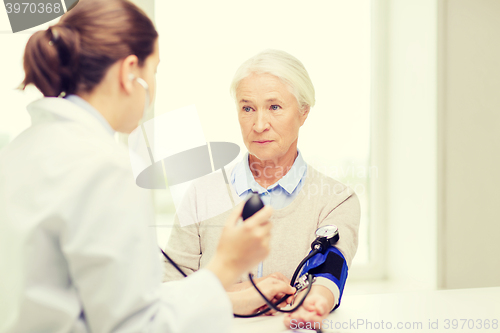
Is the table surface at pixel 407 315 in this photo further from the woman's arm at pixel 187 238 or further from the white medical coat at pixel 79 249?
the white medical coat at pixel 79 249

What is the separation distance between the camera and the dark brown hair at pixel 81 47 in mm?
522

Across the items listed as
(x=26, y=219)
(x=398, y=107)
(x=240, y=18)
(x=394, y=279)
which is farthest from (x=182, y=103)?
(x=394, y=279)

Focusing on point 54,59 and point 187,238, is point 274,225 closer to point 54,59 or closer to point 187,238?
point 187,238

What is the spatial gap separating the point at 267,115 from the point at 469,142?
787 millimetres

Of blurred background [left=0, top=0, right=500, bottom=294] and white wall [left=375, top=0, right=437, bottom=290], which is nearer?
blurred background [left=0, top=0, right=500, bottom=294]

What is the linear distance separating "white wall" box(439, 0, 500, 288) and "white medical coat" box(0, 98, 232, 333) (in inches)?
40.9

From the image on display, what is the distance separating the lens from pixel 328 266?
832 millimetres

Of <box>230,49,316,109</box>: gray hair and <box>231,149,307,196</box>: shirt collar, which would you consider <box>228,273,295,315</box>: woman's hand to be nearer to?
<box>231,149,307,196</box>: shirt collar

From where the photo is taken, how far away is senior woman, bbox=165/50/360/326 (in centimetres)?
84

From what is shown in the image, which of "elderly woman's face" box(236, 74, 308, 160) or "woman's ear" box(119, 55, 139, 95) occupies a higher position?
"woman's ear" box(119, 55, 139, 95)

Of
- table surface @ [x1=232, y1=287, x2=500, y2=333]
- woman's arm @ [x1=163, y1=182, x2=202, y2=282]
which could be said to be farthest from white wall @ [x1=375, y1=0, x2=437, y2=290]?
woman's arm @ [x1=163, y1=182, x2=202, y2=282]

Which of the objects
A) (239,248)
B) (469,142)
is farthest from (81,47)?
(469,142)

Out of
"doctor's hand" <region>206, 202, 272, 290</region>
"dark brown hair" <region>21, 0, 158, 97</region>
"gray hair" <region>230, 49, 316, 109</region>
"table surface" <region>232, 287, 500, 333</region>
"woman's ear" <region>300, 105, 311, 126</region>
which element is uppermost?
"dark brown hair" <region>21, 0, 158, 97</region>

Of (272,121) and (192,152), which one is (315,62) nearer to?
(272,121)
